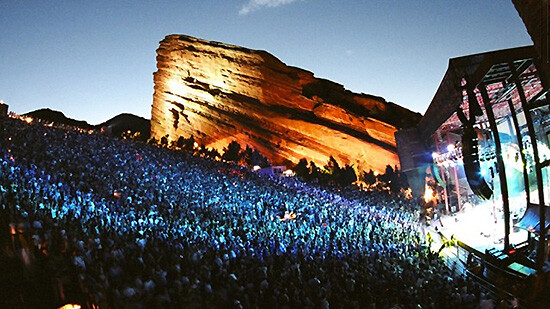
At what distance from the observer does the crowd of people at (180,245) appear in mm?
5883

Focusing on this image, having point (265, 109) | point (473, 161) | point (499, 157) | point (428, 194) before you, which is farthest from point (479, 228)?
point (265, 109)

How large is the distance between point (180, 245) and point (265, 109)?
31125mm

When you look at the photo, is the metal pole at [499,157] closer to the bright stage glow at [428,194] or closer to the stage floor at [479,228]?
the stage floor at [479,228]

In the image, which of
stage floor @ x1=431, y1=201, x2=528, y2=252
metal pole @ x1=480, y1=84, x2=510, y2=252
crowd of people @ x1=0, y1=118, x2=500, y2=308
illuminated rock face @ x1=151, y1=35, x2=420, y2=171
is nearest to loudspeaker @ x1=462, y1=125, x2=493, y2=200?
metal pole @ x1=480, y1=84, x2=510, y2=252

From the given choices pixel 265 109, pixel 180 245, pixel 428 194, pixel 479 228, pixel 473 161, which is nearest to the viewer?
pixel 180 245

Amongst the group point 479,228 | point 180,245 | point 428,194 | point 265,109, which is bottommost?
point 479,228

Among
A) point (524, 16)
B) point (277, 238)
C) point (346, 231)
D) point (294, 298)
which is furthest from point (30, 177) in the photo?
point (524, 16)

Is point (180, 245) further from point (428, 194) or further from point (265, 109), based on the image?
point (265, 109)

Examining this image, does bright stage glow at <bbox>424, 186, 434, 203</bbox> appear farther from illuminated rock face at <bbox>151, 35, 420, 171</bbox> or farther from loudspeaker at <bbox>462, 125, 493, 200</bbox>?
Result: loudspeaker at <bbox>462, 125, 493, 200</bbox>

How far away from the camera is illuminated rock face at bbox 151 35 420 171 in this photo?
3456 centimetres

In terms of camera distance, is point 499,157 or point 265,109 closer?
point 499,157

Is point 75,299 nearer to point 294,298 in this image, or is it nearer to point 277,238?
point 294,298

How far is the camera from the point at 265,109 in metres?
38.4

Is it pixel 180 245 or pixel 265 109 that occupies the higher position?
pixel 265 109
